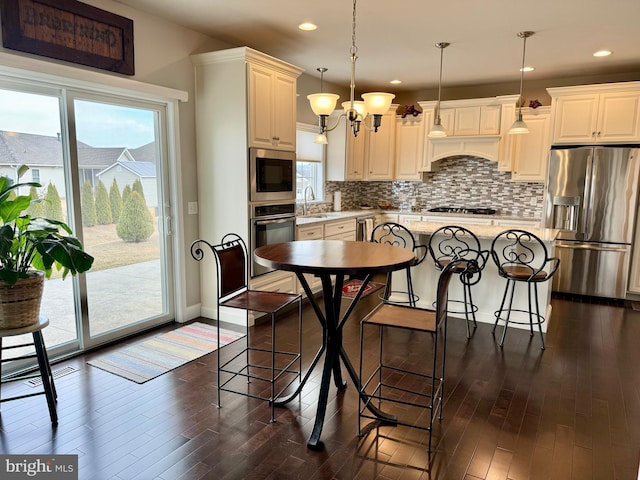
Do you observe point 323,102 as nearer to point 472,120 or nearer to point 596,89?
point 472,120

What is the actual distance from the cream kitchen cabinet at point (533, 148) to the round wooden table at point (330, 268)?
3927 mm

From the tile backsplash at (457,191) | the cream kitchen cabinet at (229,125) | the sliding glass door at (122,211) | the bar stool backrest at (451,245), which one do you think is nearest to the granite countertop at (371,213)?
the tile backsplash at (457,191)

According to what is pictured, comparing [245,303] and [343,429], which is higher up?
[245,303]

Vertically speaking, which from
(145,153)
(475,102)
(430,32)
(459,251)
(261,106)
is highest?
(430,32)

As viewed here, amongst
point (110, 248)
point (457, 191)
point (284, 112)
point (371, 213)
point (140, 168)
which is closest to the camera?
point (110, 248)

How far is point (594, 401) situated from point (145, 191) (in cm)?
373

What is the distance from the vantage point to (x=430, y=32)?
3.99 meters

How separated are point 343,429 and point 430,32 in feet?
11.3

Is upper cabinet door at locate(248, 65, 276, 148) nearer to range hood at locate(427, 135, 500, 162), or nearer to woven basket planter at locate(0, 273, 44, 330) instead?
woven basket planter at locate(0, 273, 44, 330)

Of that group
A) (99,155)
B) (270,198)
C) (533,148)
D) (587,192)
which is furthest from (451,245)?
(99,155)

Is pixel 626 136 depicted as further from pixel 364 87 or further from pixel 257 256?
pixel 257 256

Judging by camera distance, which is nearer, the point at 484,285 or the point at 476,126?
the point at 484,285

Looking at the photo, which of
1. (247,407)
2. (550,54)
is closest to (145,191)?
(247,407)

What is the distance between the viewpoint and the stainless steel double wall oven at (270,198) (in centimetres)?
398
